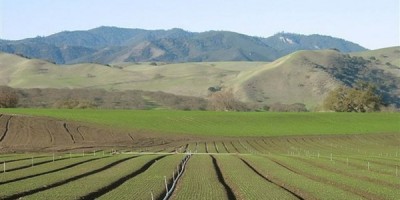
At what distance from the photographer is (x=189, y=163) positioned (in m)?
55.5

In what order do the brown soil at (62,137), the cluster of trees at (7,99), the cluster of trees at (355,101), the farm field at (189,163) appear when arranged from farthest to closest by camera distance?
the cluster of trees at (355,101), the cluster of trees at (7,99), the brown soil at (62,137), the farm field at (189,163)

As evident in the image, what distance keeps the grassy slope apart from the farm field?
0.42 metres

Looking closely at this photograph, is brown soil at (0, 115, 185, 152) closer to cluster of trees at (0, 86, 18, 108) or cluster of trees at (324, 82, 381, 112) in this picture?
cluster of trees at (0, 86, 18, 108)

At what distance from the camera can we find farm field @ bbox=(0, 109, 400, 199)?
34000 mm

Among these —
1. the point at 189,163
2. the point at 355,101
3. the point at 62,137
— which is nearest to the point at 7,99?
the point at 62,137

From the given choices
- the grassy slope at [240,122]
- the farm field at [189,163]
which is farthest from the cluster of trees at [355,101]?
the farm field at [189,163]

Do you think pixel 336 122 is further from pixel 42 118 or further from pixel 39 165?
pixel 39 165

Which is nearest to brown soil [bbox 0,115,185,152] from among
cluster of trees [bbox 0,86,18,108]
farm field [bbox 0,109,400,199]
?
farm field [bbox 0,109,400,199]

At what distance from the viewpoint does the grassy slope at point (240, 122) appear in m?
115

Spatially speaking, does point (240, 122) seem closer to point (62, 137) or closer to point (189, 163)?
point (62, 137)

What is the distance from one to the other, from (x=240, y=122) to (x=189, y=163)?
2886 inches

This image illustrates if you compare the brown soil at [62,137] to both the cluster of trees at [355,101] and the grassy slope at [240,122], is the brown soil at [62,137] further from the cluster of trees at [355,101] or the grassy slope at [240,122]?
the cluster of trees at [355,101]

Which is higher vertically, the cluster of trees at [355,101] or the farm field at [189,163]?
the cluster of trees at [355,101]

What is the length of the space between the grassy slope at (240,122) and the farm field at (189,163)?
1.38 feet
